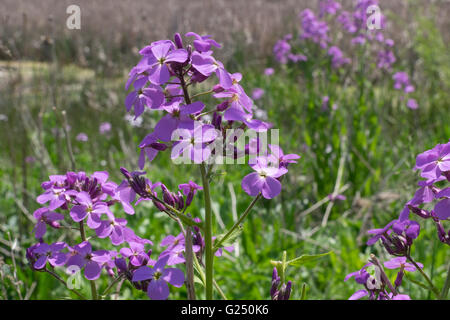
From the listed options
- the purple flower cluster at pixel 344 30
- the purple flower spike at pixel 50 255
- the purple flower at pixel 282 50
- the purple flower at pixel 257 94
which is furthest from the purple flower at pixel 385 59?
the purple flower spike at pixel 50 255

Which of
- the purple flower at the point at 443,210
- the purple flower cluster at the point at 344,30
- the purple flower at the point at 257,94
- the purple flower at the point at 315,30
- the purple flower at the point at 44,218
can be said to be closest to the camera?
the purple flower at the point at 443,210

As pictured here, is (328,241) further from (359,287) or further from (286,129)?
(286,129)

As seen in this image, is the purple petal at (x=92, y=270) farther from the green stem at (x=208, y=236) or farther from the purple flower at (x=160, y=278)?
the green stem at (x=208, y=236)

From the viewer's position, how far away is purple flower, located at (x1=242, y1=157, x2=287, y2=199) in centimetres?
115

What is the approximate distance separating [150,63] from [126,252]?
0.55 m

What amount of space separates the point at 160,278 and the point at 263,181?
0.35 m

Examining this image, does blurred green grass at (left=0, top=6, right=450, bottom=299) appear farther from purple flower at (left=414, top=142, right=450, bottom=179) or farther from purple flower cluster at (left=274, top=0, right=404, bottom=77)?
purple flower at (left=414, top=142, right=450, bottom=179)

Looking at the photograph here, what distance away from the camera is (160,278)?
1.14 metres

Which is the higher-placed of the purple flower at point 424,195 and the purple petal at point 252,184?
the purple petal at point 252,184

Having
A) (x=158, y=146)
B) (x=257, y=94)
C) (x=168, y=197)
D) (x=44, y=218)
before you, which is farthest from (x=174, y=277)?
(x=257, y=94)

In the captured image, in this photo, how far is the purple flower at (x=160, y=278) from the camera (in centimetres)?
112

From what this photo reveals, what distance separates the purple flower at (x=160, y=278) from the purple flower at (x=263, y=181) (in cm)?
27

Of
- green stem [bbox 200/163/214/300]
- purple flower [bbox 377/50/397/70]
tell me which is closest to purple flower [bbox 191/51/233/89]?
green stem [bbox 200/163/214/300]
